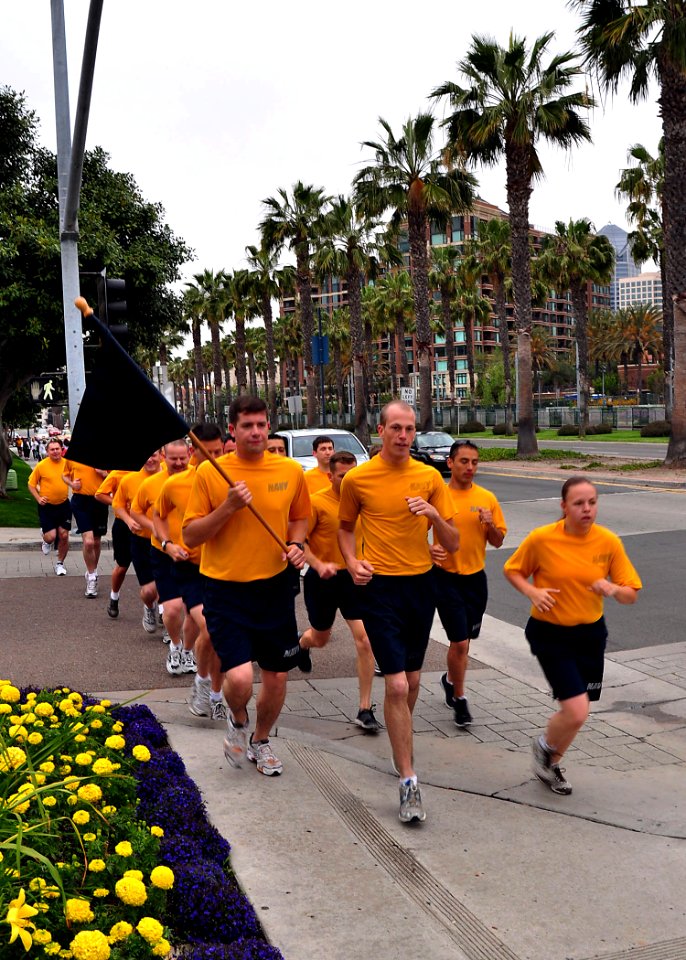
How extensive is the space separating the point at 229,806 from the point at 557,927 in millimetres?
1693

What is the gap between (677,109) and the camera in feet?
76.2

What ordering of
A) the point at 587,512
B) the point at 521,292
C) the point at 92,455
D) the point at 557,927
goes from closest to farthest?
the point at 557,927, the point at 587,512, the point at 92,455, the point at 521,292

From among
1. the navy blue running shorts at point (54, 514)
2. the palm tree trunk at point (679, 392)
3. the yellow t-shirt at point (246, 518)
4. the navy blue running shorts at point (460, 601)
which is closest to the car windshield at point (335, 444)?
the navy blue running shorts at point (54, 514)

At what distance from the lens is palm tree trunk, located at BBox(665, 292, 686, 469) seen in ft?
77.2

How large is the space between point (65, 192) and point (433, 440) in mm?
→ 18029

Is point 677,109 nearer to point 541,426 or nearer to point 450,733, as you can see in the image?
point 450,733

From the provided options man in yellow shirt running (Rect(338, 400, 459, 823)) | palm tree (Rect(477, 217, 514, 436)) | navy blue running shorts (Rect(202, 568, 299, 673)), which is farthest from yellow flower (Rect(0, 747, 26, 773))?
palm tree (Rect(477, 217, 514, 436))

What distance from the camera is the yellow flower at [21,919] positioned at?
2.60m

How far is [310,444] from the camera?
64.6 feet

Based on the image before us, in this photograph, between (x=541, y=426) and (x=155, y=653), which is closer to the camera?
(x=155, y=653)

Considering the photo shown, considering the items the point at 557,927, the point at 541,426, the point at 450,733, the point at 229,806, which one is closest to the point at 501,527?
the point at 450,733

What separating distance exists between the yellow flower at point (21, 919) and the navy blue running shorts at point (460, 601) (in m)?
3.64

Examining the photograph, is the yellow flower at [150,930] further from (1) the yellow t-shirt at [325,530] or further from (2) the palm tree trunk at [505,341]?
(2) the palm tree trunk at [505,341]

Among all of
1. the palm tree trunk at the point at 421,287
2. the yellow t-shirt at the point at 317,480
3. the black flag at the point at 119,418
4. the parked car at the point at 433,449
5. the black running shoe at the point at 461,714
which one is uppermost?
the palm tree trunk at the point at 421,287
